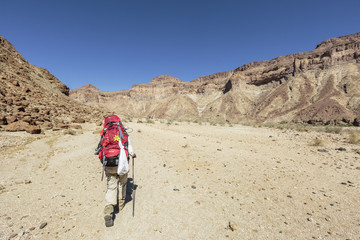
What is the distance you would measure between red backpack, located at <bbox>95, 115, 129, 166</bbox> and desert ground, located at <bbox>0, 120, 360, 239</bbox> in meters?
1.12

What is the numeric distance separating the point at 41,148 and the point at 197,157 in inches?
283

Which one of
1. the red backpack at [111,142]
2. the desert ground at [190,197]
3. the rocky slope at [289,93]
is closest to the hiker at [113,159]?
the red backpack at [111,142]

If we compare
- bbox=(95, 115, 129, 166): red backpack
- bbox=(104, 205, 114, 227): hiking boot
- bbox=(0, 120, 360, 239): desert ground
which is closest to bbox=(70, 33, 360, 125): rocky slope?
bbox=(0, 120, 360, 239): desert ground

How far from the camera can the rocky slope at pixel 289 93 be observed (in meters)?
41.3

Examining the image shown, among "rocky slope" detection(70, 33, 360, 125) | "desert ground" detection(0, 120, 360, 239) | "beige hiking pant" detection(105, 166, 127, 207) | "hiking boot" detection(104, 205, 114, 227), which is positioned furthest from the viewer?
"rocky slope" detection(70, 33, 360, 125)

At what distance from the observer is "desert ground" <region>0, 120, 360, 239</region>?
9.18 feet

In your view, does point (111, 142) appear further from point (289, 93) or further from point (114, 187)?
point (289, 93)

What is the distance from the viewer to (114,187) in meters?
3.35

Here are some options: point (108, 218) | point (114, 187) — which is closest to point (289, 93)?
point (114, 187)

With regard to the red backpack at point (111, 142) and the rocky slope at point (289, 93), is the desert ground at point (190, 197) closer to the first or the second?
the red backpack at point (111, 142)

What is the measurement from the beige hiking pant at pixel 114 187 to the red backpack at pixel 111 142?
19 cm

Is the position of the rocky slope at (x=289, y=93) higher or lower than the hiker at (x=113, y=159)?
higher

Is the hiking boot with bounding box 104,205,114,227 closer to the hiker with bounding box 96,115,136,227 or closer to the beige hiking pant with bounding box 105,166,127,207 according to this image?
the hiker with bounding box 96,115,136,227

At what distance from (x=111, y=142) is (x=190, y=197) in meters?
2.29
